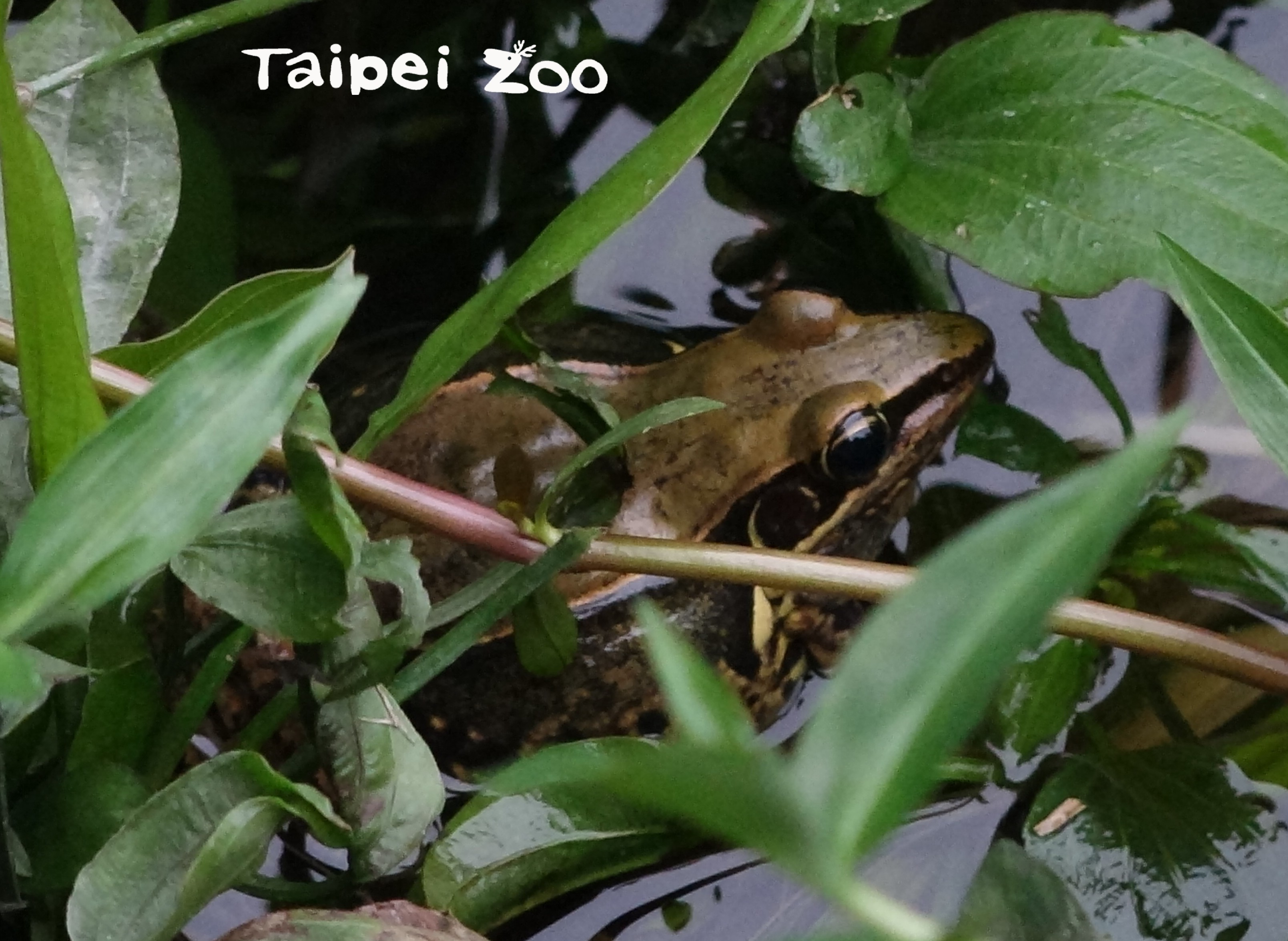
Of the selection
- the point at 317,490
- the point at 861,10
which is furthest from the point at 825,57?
the point at 317,490

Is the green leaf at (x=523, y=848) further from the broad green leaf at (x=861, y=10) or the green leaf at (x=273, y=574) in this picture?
the broad green leaf at (x=861, y=10)

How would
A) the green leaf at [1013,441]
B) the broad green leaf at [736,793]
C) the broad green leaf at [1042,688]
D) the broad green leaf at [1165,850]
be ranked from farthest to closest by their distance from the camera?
the green leaf at [1013,441] < the broad green leaf at [1042,688] < the broad green leaf at [1165,850] < the broad green leaf at [736,793]

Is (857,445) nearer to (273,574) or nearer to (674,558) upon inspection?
(674,558)

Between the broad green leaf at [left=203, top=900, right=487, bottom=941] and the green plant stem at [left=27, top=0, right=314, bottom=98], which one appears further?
the green plant stem at [left=27, top=0, right=314, bottom=98]

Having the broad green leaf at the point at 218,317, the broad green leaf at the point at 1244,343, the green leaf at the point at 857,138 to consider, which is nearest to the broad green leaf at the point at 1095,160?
the green leaf at the point at 857,138

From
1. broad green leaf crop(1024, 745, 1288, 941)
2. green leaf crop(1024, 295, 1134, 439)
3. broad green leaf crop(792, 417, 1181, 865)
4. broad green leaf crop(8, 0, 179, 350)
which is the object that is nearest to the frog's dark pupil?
green leaf crop(1024, 295, 1134, 439)

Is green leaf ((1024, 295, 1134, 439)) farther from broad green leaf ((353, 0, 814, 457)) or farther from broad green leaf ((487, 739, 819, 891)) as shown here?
broad green leaf ((487, 739, 819, 891))

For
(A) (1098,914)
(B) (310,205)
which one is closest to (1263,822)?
(A) (1098,914)
